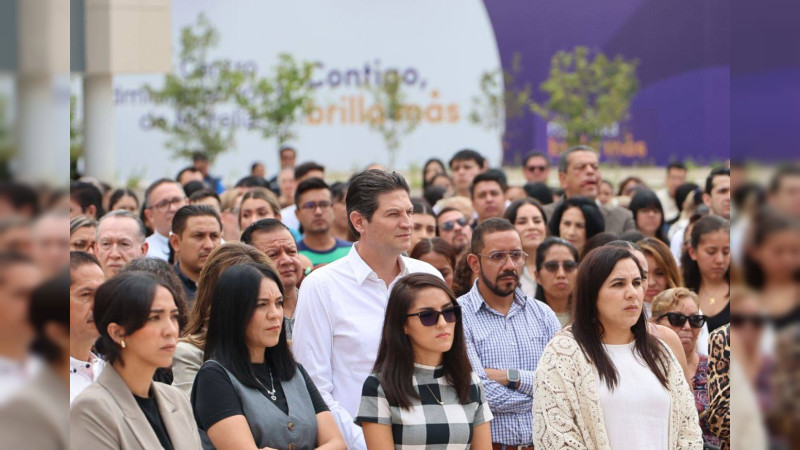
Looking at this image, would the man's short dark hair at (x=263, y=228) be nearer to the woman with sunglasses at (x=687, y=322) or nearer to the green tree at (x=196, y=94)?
the woman with sunglasses at (x=687, y=322)

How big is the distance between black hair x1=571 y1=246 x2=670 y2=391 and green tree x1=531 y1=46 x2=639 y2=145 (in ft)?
86.9

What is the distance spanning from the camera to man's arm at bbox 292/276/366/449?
4.78 m

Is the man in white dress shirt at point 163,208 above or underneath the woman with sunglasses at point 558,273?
above

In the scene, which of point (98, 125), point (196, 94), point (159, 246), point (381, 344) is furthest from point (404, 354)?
point (196, 94)

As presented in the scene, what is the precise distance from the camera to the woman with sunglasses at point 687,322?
6219mm

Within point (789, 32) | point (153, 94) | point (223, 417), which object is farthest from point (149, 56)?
point (789, 32)

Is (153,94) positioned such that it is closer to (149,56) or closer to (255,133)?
(255,133)

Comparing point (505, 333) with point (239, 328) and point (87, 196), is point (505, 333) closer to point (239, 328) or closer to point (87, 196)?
point (239, 328)

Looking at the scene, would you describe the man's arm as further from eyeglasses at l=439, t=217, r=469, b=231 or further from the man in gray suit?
the man in gray suit

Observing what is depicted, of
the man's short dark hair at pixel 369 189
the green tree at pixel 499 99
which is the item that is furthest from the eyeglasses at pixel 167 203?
the green tree at pixel 499 99

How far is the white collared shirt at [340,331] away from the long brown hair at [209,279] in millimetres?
263

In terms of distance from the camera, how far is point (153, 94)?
106 feet

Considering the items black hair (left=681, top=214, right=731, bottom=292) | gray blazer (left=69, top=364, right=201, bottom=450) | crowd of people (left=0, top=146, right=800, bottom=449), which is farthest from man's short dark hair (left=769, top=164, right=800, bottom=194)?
black hair (left=681, top=214, right=731, bottom=292)

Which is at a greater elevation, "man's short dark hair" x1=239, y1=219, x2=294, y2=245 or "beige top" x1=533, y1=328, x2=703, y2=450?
"man's short dark hair" x1=239, y1=219, x2=294, y2=245
